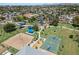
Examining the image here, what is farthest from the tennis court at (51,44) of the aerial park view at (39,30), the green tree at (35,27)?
the green tree at (35,27)

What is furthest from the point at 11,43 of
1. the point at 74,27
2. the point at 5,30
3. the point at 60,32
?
the point at 74,27

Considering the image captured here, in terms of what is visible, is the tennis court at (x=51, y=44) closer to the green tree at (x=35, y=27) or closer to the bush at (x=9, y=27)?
the green tree at (x=35, y=27)

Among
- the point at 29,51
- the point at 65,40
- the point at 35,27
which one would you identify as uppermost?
the point at 35,27

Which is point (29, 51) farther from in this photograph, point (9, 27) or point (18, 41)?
point (9, 27)

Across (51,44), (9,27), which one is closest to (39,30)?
(51,44)

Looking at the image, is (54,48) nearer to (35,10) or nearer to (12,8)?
(35,10)

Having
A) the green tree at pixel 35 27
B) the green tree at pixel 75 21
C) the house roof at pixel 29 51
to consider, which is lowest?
the house roof at pixel 29 51
